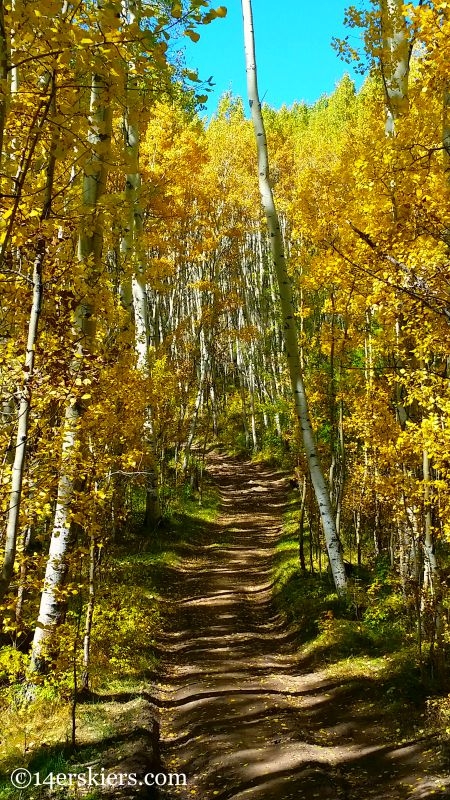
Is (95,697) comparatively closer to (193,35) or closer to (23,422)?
(23,422)

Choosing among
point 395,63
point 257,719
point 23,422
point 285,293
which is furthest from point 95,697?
point 395,63

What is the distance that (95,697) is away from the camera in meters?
6.46

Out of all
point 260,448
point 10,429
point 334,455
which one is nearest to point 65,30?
point 10,429

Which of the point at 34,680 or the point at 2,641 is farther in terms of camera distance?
the point at 2,641

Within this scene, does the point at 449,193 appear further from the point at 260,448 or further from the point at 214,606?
the point at 260,448

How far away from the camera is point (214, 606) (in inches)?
407

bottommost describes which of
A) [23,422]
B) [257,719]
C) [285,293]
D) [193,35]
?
[257,719]

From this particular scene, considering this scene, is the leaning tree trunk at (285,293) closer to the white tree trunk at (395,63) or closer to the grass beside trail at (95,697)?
the white tree trunk at (395,63)

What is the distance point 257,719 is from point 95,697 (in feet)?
6.01

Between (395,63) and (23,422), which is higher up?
(395,63)

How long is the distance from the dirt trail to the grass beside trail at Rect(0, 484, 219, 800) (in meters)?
0.39

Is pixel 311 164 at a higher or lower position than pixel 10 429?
higher

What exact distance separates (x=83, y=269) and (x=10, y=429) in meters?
1.42

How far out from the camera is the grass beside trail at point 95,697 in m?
4.96
